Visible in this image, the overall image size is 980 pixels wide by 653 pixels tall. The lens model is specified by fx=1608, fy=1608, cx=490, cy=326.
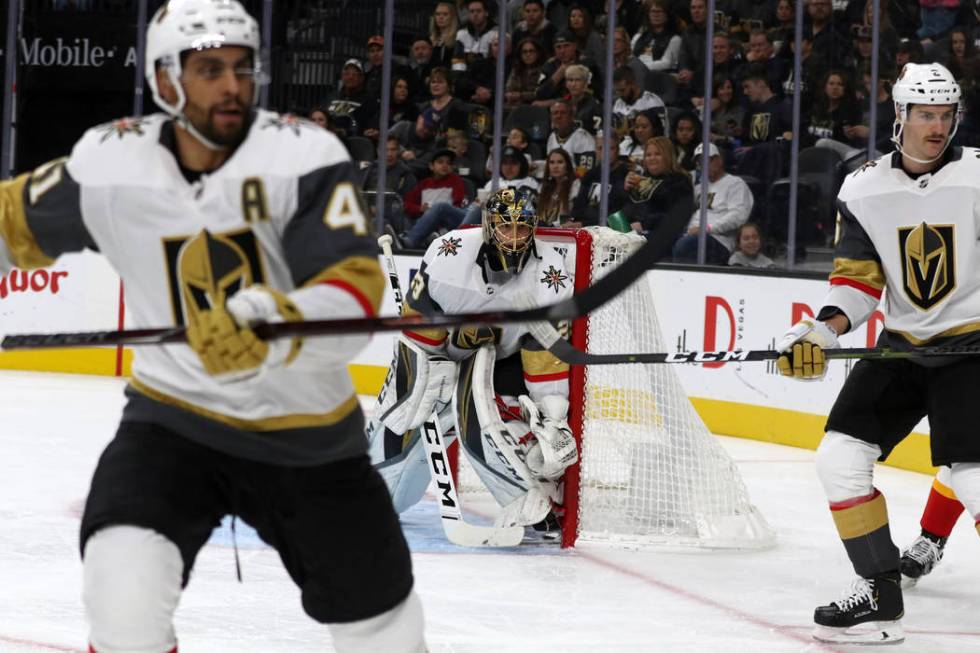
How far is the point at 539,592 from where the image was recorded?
3.68 meters

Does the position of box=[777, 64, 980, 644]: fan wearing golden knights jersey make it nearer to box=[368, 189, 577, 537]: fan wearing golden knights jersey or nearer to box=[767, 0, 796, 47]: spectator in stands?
box=[368, 189, 577, 537]: fan wearing golden knights jersey

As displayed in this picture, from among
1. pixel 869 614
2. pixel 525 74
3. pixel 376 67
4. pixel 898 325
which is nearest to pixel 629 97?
pixel 525 74

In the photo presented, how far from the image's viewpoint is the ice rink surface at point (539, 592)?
3229 millimetres

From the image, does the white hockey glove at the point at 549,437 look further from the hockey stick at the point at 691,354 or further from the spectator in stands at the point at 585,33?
the spectator in stands at the point at 585,33

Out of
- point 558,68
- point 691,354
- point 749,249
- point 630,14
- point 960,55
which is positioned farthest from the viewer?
point 558,68

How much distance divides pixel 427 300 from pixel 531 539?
70 centimetres

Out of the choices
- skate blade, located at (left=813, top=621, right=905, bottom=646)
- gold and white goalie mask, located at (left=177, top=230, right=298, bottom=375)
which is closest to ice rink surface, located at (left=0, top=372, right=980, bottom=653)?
skate blade, located at (left=813, top=621, right=905, bottom=646)

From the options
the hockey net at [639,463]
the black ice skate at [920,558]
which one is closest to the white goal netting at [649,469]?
the hockey net at [639,463]

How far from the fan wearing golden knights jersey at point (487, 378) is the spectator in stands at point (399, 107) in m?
3.63

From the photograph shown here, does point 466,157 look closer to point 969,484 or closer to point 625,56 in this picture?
point 625,56

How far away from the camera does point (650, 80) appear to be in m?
7.24

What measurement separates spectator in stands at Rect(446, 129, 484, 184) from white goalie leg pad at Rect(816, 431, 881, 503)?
14.4 feet

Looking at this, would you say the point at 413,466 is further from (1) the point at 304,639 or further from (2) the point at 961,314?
(2) the point at 961,314

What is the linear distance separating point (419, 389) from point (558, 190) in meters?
3.29
